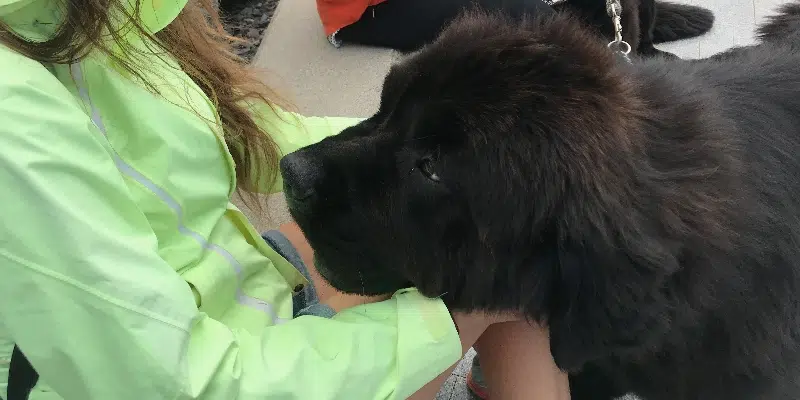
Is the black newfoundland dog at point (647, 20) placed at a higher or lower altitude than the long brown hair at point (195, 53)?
lower

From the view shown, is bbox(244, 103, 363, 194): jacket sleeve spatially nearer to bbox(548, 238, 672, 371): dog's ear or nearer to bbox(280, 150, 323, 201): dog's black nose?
bbox(280, 150, 323, 201): dog's black nose

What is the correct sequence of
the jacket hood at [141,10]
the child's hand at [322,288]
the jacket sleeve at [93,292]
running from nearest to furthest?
the jacket sleeve at [93,292]
the jacket hood at [141,10]
the child's hand at [322,288]

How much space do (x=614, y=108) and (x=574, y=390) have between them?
96cm

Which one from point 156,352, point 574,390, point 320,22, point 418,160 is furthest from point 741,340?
point 320,22

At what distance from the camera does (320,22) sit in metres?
3.70

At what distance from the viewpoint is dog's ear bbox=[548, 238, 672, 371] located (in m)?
1.23

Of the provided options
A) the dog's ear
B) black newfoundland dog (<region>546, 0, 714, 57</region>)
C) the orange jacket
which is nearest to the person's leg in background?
the orange jacket

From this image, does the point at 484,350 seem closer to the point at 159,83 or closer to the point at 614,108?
the point at 614,108

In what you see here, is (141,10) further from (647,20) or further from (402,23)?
(647,20)

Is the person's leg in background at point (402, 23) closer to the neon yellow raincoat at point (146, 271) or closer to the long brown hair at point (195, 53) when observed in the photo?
the long brown hair at point (195, 53)

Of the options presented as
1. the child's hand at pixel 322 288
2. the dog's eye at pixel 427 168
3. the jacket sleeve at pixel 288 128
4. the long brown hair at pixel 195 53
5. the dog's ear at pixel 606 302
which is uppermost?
the long brown hair at pixel 195 53

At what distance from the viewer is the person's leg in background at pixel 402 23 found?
3.23 m

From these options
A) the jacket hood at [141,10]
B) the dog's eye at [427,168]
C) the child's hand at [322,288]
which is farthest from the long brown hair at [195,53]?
the dog's eye at [427,168]

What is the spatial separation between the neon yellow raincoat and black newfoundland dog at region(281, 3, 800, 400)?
181 millimetres
